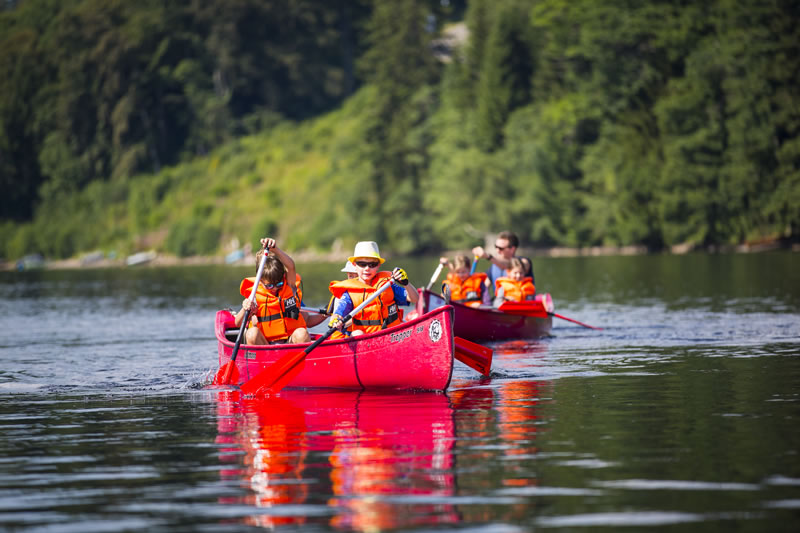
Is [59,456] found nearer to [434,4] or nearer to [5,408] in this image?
[5,408]

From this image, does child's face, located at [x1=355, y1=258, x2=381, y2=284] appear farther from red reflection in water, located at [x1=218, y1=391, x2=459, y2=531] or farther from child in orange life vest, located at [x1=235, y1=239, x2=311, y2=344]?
red reflection in water, located at [x1=218, y1=391, x2=459, y2=531]

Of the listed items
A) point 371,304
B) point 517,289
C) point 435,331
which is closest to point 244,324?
point 371,304

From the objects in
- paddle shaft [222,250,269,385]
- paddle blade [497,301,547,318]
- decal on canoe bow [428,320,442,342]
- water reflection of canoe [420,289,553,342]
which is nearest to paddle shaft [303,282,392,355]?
decal on canoe bow [428,320,442,342]

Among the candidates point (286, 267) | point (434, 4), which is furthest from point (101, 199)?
point (286, 267)

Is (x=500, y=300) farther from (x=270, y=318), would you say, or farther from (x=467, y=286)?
(x=270, y=318)

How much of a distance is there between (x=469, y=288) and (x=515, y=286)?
0.98 m

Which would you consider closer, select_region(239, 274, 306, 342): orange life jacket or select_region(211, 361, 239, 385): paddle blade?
select_region(211, 361, 239, 385): paddle blade

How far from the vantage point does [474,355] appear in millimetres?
14195

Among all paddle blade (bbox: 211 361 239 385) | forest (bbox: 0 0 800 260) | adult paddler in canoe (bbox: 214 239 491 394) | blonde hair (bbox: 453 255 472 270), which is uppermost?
forest (bbox: 0 0 800 260)

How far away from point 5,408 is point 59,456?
359 centimetres

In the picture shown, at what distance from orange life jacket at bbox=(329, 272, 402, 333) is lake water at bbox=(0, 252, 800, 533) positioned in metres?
0.78

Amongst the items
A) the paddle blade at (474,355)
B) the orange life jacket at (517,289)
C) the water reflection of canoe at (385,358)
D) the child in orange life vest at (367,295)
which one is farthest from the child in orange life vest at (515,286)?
the water reflection of canoe at (385,358)

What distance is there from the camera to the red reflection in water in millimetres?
7461

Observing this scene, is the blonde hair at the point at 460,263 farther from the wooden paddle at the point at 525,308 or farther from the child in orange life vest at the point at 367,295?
the child in orange life vest at the point at 367,295
